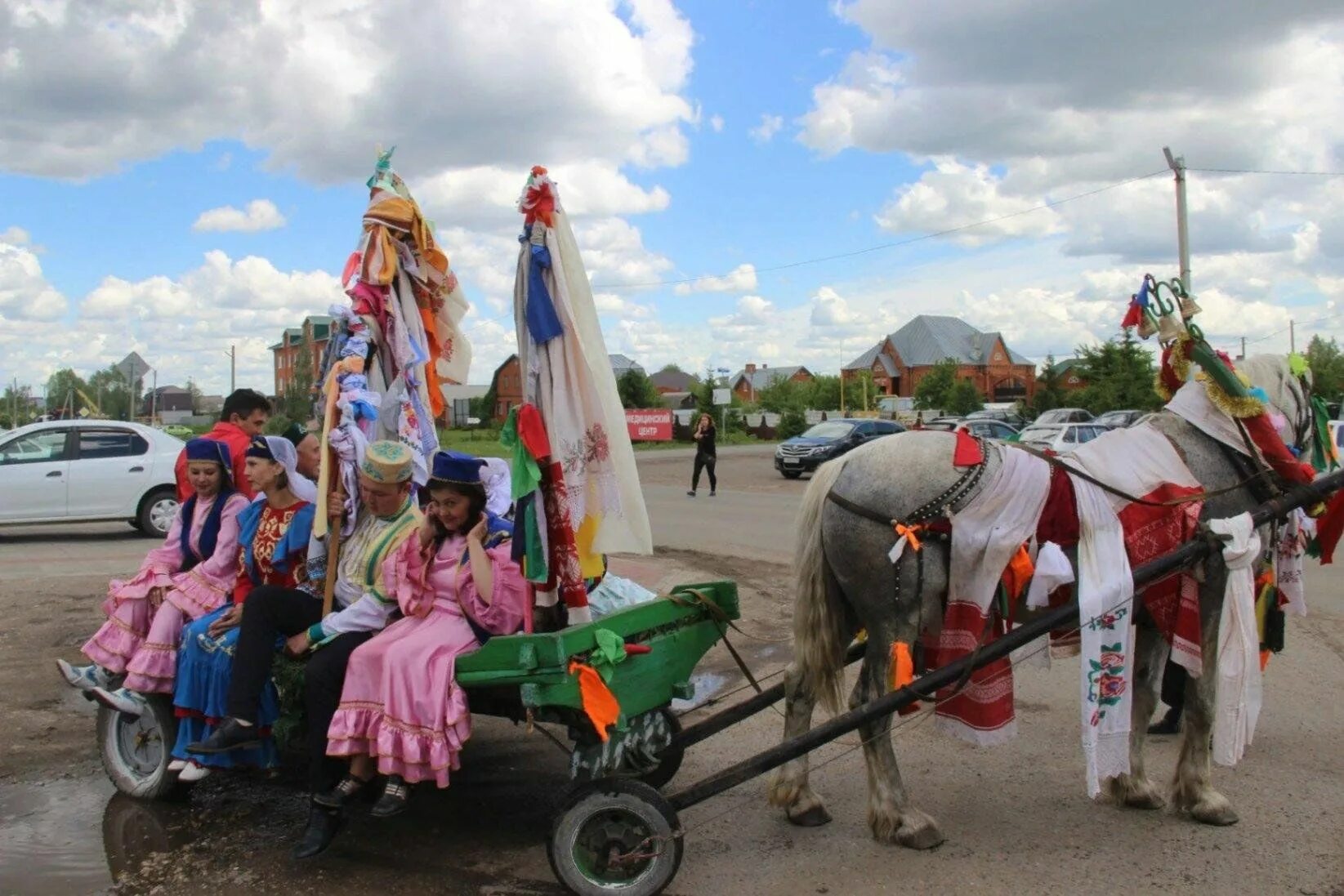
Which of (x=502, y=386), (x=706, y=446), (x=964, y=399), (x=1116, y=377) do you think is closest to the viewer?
(x=706, y=446)

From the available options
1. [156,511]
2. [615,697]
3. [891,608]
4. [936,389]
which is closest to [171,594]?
[615,697]

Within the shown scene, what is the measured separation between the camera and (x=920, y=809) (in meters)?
4.49

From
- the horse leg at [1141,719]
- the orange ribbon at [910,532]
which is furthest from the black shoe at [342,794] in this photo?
the horse leg at [1141,719]

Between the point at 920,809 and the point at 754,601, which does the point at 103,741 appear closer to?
the point at 920,809

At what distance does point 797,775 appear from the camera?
4.49 metres

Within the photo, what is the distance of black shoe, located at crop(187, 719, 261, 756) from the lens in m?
4.34

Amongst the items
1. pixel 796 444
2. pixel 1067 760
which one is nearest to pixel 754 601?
pixel 1067 760

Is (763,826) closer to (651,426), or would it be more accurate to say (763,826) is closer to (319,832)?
(319,832)

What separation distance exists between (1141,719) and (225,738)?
4.00 m

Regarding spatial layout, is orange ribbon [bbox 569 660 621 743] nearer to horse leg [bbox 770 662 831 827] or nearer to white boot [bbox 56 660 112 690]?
horse leg [bbox 770 662 831 827]

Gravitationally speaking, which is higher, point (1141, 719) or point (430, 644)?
point (430, 644)

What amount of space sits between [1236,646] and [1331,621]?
4.74 m

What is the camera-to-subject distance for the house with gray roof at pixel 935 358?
100875 mm

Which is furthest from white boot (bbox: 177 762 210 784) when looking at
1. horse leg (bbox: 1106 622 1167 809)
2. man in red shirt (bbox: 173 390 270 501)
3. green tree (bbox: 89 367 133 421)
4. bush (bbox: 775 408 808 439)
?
green tree (bbox: 89 367 133 421)
